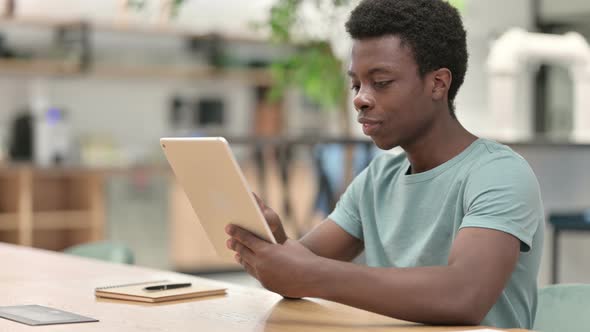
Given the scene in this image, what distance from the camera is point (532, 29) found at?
5.14m

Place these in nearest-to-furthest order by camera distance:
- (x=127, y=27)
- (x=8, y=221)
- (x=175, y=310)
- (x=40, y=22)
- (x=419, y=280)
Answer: (x=419, y=280)
(x=175, y=310)
(x=8, y=221)
(x=40, y=22)
(x=127, y=27)

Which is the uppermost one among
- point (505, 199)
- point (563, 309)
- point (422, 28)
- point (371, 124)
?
point (422, 28)

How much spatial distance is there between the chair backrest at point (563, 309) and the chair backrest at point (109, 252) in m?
1.27

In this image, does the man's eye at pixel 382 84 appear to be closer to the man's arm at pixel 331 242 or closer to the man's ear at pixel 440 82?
the man's ear at pixel 440 82

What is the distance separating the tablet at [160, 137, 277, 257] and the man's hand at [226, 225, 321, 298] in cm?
2

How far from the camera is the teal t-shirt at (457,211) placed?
63.5 inches

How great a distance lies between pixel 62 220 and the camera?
22.5 ft

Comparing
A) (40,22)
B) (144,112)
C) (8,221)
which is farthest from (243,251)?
(144,112)

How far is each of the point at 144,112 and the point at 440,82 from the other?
627 centimetres

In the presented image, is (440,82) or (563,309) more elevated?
(440,82)

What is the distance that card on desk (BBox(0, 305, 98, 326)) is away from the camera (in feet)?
5.26

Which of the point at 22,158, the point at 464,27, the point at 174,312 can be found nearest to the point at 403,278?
the point at 174,312

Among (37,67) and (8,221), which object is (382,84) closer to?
(8,221)

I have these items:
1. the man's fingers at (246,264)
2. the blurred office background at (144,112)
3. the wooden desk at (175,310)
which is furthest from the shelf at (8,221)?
the man's fingers at (246,264)
